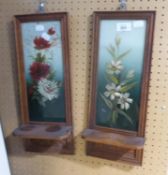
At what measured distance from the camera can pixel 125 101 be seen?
104cm

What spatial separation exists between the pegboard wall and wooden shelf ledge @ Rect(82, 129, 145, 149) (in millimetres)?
88

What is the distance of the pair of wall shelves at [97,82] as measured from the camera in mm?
982

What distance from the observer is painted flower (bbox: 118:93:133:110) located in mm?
1034

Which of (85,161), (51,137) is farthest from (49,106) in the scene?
(85,161)

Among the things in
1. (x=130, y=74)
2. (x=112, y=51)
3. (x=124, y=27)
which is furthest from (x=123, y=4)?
(x=130, y=74)

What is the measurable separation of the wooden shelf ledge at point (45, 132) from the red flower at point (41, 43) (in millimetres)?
438

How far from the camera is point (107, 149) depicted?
1.15 m

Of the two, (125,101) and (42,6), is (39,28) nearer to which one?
(42,6)

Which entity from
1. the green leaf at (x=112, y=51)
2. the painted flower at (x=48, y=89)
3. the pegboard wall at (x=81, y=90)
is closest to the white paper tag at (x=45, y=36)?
the pegboard wall at (x=81, y=90)

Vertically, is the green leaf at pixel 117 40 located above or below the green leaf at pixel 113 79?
above

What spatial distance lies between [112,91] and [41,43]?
17.5 inches

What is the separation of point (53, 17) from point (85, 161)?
823 millimetres

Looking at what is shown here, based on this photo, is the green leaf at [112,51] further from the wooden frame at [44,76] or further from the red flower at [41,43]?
the red flower at [41,43]

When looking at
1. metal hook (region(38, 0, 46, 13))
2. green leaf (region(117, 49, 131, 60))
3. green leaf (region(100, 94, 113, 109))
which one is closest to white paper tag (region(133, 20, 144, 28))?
green leaf (region(117, 49, 131, 60))
